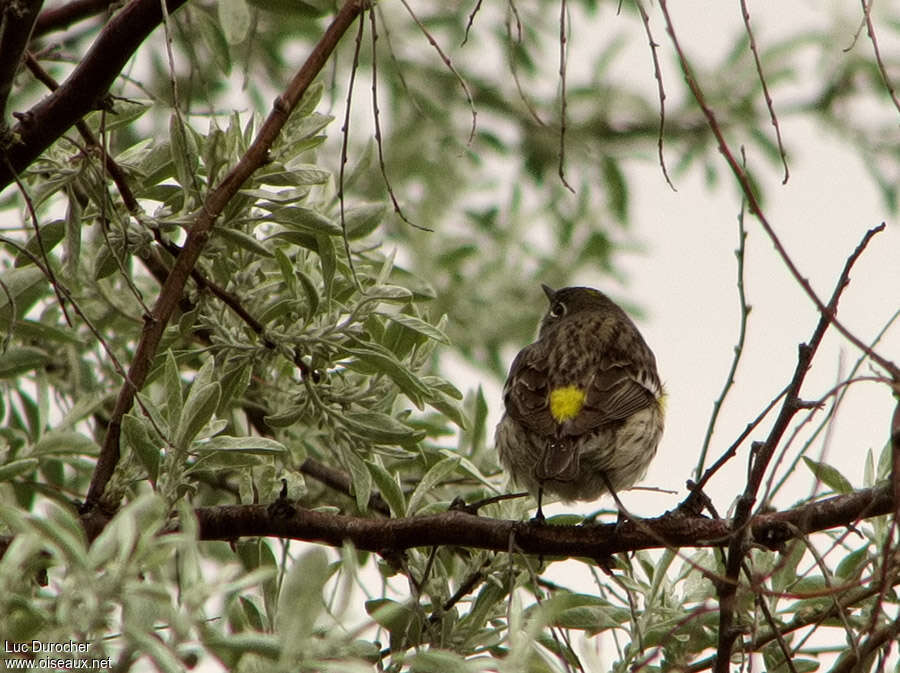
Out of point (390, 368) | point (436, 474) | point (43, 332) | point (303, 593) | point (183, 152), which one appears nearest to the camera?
point (303, 593)

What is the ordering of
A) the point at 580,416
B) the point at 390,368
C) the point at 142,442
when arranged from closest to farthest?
the point at 142,442
the point at 390,368
the point at 580,416

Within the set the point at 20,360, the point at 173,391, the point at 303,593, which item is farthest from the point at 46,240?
the point at 303,593

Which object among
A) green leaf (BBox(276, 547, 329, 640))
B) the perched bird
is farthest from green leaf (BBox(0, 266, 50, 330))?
green leaf (BBox(276, 547, 329, 640))

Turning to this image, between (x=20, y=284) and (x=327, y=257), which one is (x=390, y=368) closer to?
(x=327, y=257)

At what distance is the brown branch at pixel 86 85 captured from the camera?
3.16 meters

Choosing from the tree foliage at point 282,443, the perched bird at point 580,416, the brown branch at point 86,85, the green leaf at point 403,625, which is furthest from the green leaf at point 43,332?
the perched bird at point 580,416

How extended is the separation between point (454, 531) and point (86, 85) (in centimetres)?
157

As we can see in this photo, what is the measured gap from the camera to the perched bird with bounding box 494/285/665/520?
5371mm

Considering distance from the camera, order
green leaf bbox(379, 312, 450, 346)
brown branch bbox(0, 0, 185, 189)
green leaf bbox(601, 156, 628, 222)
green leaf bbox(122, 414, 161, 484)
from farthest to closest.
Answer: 1. green leaf bbox(601, 156, 628, 222)
2. green leaf bbox(379, 312, 450, 346)
3. green leaf bbox(122, 414, 161, 484)
4. brown branch bbox(0, 0, 185, 189)

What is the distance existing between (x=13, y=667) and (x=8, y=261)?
122 inches

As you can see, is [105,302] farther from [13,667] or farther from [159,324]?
[13,667]

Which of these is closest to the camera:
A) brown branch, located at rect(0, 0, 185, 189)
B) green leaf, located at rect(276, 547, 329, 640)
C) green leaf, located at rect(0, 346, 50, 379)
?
green leaf, located at rect(276, 547, 329, 640)

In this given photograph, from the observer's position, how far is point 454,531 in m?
3.73

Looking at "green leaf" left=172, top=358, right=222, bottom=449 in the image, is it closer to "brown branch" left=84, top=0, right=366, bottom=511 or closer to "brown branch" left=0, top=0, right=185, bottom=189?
"brown branch" left=84, top=0, right=366, bottom=511
